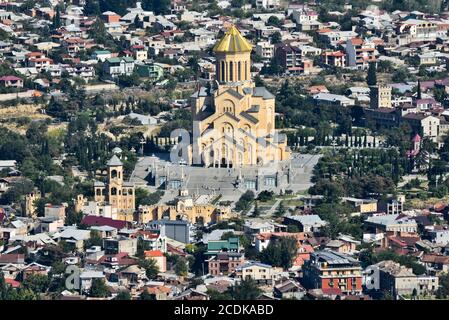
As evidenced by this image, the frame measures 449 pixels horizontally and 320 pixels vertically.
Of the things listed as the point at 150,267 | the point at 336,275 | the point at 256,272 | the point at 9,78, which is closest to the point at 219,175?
the point at 150,267

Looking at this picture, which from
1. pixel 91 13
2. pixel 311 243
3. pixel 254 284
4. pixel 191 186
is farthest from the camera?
pixel 91 13

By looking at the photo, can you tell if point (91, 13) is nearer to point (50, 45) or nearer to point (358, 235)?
point (50, 45)

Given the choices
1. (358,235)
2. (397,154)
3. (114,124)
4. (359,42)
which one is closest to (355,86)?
(359,42)

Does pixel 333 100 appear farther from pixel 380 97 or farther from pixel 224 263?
pixel 224 263

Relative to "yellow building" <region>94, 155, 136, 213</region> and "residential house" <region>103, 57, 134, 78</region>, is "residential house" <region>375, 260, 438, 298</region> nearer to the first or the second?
"yellow building" <region>94, 155, 136, 213</region>

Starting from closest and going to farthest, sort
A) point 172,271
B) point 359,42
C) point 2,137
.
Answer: point 172,271 < point 2,137 < point 359,42

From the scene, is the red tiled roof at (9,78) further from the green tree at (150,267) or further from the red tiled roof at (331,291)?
the red tiled roof at (331,291)

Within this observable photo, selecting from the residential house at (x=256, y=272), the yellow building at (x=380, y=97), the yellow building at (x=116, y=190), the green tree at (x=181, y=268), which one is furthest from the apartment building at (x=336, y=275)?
the yellow building at (x=380, y=97)
